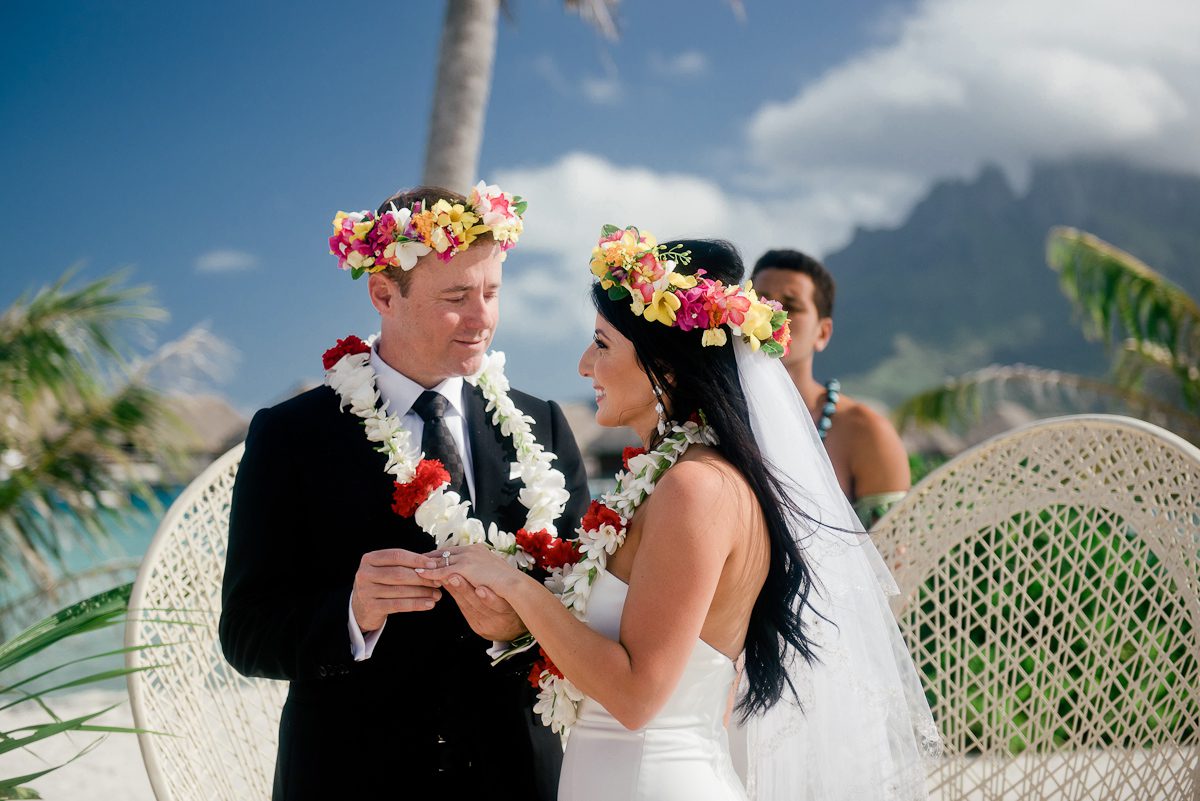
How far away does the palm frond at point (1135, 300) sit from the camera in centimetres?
966

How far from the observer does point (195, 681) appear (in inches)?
130

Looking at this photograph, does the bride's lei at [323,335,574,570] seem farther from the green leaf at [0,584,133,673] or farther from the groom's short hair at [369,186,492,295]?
the green leaf at [0,584,133,673]

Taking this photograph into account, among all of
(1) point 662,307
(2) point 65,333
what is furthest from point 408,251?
(2) point 65,333

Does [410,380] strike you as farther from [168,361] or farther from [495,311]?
[168,361]

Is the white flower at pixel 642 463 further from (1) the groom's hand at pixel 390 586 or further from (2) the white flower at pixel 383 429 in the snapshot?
(2) the white flower at pixel 383 429

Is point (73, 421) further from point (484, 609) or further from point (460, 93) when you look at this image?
point (484, 609)

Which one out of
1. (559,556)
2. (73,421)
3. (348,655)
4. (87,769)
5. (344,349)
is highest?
(73,421)

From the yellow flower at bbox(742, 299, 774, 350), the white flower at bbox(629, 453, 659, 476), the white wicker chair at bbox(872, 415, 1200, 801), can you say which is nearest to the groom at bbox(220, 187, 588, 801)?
the white flower at bbox(629, 453, 659, 476)

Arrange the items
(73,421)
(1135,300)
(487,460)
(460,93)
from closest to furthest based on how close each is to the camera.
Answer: (487,460), (73,421), (460,93), (1135,300)

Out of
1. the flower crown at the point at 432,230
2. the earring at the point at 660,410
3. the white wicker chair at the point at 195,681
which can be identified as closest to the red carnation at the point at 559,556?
the earring at the point at 660,410

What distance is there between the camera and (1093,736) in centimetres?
332

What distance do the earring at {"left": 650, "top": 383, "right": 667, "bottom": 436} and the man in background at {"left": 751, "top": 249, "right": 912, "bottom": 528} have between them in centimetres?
179

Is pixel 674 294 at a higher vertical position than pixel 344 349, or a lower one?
lower

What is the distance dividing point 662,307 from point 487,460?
2.20ft
